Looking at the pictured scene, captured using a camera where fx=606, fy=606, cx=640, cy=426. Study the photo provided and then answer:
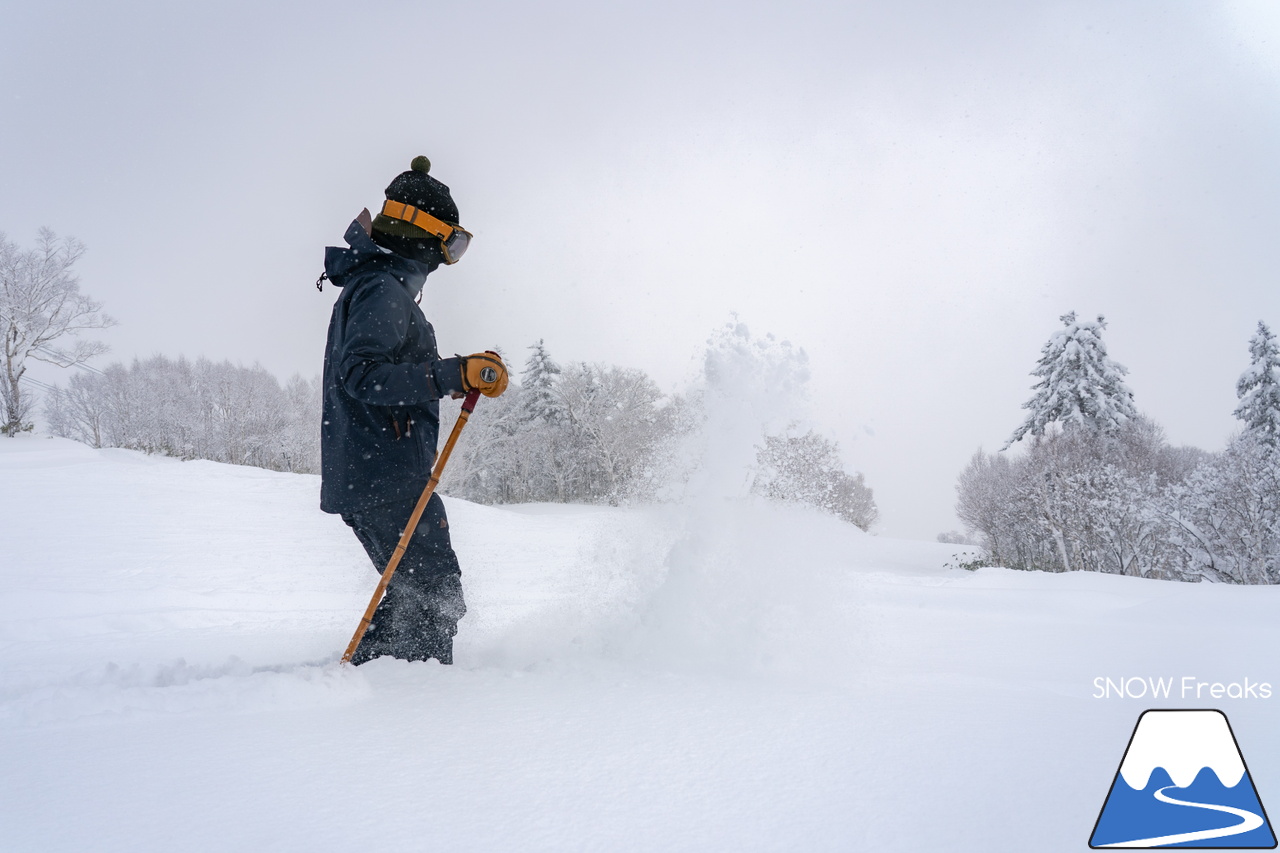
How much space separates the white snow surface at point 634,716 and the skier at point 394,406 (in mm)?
274

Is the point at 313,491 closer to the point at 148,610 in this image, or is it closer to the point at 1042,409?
the point at 148,610

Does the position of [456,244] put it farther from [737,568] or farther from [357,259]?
[737,568]

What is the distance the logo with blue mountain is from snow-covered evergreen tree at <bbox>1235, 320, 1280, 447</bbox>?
24.5m

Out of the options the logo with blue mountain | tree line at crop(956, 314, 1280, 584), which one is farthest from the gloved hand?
tree line at crop(956, 314, 1280, 584)

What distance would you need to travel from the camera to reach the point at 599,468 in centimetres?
3366

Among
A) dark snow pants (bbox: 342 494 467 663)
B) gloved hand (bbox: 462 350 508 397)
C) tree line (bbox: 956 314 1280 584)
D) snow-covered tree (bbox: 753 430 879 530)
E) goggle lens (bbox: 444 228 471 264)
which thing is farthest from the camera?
tree line (bbox: 956 314 1280 584)

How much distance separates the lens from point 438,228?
2.50m

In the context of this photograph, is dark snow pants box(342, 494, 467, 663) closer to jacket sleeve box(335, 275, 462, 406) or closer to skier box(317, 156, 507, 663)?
skier box(317, 156, 507, 663)

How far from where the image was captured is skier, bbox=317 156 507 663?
2148mm

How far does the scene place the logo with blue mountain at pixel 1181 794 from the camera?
3.66 feet

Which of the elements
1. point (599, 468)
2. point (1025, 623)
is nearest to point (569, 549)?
point (1025, 623)

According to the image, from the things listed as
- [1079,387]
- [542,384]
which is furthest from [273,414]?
[1079,387]

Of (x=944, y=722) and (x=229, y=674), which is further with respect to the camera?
(x=229, y=674)

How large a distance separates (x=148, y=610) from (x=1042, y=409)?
82.3 feet
